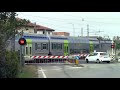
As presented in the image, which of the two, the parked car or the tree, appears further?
the parked car

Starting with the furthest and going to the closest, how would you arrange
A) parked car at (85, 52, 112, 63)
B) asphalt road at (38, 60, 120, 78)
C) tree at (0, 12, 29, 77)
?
parked car at (85, 52, 112, 63)
asphalt road at (38, 60, 120, 78)
tree at (0, 12, 29, 77)

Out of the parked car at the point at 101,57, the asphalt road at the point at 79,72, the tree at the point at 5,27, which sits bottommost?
the asphalt road at the point at 79,72

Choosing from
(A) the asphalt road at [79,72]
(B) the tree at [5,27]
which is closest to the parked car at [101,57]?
(A) the asphalt road at [79,72]

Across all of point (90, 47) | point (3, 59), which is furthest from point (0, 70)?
point (90, 47)

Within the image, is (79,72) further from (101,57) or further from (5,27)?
(101,57)

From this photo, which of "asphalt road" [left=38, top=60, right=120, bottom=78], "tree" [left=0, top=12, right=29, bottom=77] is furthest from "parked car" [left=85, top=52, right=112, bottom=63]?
"tree" [left=0, top=12, right=29, bottom=77]

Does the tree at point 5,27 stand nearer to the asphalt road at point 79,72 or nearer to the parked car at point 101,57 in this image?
the asphalt road at point 79,72

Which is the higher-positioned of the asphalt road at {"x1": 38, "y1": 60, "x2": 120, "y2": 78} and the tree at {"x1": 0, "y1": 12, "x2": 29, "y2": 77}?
the tree at {"x1": 0, "y1": 12, "x2": 29, "y2": 77}

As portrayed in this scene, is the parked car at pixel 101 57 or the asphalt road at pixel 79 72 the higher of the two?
the parked car at pixel 101 57

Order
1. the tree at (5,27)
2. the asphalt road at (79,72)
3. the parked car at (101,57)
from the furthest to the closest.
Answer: the parked car at (101,57), the asphalt road at (79,72), the tree at (5,27)

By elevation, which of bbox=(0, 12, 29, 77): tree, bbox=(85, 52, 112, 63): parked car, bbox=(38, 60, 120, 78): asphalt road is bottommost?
bbox=(38, 60, 120, 78): asphalt road

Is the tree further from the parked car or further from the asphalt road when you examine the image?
the parked car
